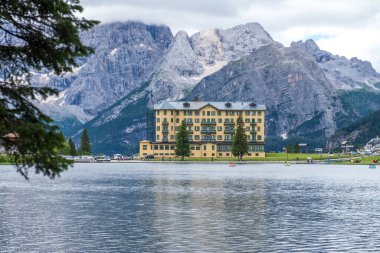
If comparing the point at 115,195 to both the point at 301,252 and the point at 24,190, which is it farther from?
the point at 301,252

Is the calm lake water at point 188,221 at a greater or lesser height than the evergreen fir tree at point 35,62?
lesser

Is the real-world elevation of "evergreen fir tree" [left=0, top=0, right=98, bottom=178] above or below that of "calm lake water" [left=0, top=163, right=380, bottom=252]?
above

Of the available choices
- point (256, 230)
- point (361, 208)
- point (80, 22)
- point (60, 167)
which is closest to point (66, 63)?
point (80, 22)

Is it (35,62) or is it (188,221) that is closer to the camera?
(35,62)

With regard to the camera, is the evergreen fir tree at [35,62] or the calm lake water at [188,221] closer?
the evergreen fir tree at [35,62]

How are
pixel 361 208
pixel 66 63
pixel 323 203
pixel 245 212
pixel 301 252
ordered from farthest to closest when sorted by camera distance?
pixel 323 203 → pixel 361 208 → pixel 245 212 → pixel 301 252 → pixel 66 63

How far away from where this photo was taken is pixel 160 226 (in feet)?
162

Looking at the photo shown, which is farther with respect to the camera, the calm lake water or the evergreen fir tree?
the calm lake water

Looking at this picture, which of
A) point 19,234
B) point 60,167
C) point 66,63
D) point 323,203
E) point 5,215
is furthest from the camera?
point 323,203

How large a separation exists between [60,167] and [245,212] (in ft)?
128

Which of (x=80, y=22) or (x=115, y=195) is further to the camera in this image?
(x=115, y=195)

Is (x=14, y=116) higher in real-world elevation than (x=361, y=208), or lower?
higher

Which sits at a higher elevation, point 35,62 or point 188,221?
point 35,62

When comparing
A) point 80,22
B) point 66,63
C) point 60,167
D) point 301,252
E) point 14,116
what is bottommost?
point 301,252
